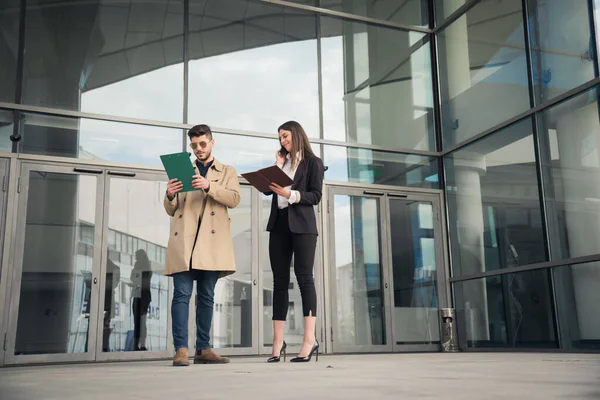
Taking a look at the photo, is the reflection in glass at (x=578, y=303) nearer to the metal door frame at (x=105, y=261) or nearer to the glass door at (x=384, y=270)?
the glass door at (x=384, y=270)

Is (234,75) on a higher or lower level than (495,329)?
higher

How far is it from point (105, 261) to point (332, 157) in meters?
2.68

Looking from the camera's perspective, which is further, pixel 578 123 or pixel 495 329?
pixel 495 329

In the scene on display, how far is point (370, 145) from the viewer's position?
24.1 ft

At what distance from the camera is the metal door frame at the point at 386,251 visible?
6684 millimetres

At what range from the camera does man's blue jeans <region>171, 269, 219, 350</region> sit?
3580 mm

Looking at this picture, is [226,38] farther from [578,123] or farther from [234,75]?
[578,123]

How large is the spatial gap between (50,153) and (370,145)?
11.2 ft

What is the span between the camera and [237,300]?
20.9ft

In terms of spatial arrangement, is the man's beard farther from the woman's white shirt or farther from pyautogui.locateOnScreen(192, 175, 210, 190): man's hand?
the woman's white shirt

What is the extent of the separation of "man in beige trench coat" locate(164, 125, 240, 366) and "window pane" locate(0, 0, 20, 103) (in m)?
3.17

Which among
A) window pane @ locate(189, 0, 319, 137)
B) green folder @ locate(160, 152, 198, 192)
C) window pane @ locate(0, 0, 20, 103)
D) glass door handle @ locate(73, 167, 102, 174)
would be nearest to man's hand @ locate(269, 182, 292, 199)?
green folder @ locate(160, 152, 198, 192)

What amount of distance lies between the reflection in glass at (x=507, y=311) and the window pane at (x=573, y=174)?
441 mm

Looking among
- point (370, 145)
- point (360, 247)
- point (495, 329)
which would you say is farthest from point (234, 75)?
point (495, 329)
